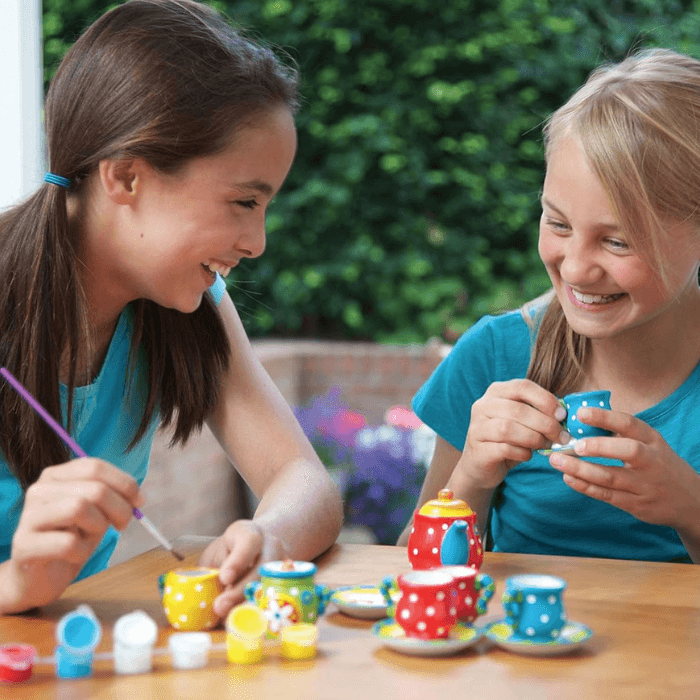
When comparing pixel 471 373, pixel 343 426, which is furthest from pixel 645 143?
pixel 343 426

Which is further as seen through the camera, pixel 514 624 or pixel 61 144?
pixel 61 144

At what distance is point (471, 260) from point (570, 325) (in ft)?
9.92

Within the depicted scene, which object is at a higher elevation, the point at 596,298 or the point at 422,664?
the point at 596,298

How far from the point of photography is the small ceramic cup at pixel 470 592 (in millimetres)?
1080

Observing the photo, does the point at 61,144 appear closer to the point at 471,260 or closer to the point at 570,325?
the point at 570,325

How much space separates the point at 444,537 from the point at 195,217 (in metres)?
0.54

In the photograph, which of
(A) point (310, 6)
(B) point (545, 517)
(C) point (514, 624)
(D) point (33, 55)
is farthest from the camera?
(A) point (310, 6)

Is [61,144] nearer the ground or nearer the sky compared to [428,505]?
nearer the sky

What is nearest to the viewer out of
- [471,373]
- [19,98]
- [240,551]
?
[240,551]

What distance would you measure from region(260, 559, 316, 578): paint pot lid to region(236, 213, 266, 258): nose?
1.69 feet

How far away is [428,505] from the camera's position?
1.30 m

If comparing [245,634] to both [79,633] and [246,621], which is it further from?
[79,633]

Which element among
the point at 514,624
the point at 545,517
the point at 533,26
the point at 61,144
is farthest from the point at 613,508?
the point at 533,26

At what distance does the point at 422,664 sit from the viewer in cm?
101
